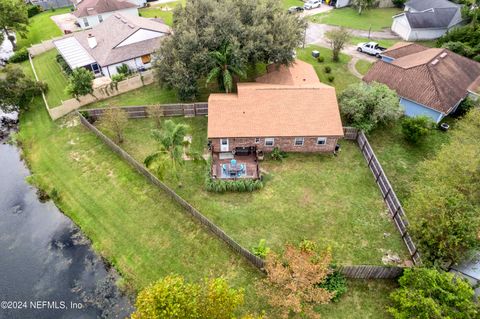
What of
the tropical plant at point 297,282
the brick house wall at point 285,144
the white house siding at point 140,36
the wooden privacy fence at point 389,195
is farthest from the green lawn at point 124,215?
the white house siding at point 140,36

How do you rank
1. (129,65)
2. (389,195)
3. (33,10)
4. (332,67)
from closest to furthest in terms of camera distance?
(389,195)
(129,65)
(332,67)
(33,10)

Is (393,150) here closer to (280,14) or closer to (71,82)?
(280,14)

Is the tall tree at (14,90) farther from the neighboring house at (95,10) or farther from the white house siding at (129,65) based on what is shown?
the neighboring house at (95,10)

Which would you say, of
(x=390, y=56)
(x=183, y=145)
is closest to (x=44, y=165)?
(x=183, y=145)

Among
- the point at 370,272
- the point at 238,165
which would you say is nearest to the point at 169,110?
the point at 238,165

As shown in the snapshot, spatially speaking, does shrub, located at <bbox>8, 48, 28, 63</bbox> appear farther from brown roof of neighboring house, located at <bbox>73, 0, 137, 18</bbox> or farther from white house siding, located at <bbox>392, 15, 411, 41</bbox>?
white house siding, located at <bbox>392, 15, 411, 41</bbox>

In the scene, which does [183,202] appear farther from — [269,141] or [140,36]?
[140,36]
